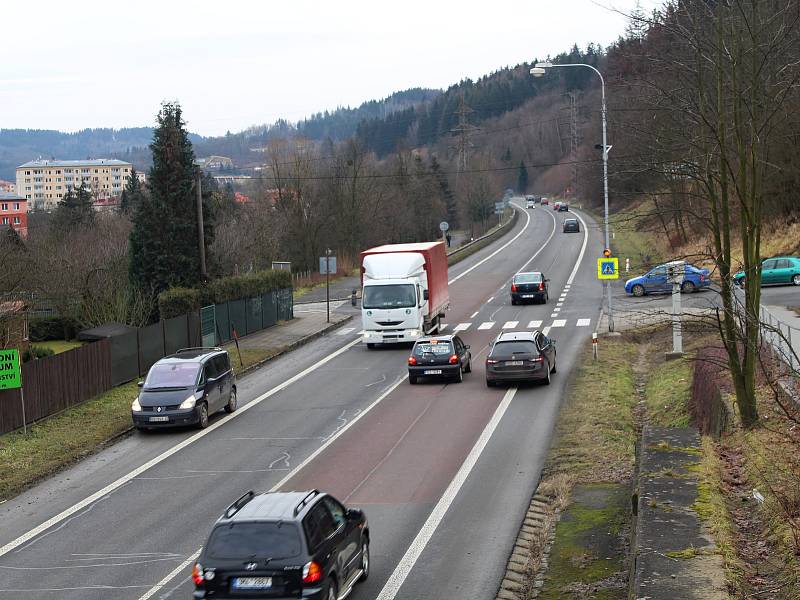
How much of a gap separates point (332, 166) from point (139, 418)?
68850 mm

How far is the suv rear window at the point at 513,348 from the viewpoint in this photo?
2795 centimetres

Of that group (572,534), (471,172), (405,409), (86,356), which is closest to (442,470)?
(572,534)

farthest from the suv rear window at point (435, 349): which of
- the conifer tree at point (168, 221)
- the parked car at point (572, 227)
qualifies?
the parked car at point (572, 227)

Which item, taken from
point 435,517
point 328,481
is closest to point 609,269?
point 328,481

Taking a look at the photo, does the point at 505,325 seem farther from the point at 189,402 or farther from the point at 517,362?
the point at 189,402

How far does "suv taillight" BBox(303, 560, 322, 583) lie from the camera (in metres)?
10.7

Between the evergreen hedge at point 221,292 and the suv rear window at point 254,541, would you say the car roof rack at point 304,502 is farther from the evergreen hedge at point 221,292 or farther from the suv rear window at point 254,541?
the evergreen hedge at point 221,292

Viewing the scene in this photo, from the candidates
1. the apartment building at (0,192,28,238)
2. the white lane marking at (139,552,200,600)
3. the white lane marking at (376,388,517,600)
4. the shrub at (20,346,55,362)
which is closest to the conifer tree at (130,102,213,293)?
the shrub at (20,346,55,362)

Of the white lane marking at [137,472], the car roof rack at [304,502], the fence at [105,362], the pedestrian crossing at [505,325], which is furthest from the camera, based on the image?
the pedestrian crossing at [505,325]

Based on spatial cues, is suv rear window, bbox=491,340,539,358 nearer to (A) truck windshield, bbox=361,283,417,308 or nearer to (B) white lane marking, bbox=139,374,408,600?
(B) white lane marking, bbox=139,374,408,600

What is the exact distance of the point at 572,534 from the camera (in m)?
15.1

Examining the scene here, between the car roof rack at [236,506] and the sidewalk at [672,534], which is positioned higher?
the car roof rack at [236,506]

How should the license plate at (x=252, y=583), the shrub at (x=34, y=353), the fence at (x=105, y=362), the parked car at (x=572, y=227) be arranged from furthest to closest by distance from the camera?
the parked car at (x=572, y=227)
the shrub at (x=34, y=353)
the fence at (x=105, y=362)
the license plate at (x=252, y=583)

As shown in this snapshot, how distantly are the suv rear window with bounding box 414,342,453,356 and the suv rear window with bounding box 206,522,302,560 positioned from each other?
733 inches
